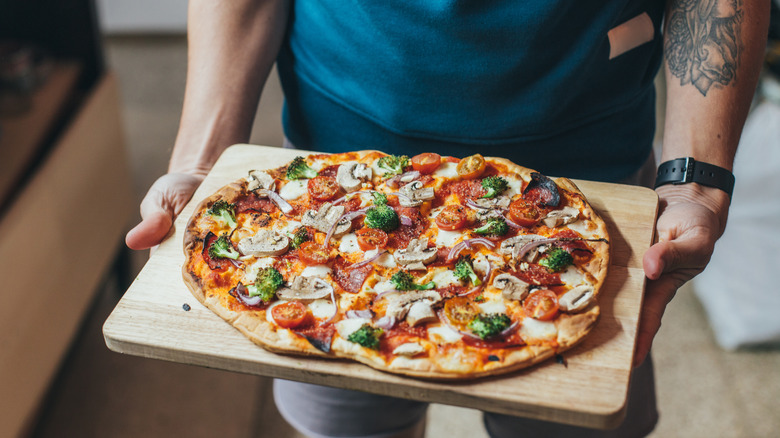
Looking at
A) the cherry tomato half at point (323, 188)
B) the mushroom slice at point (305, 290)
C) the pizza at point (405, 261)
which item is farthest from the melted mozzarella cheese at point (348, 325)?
the cherry tomato half at point (323, 188)

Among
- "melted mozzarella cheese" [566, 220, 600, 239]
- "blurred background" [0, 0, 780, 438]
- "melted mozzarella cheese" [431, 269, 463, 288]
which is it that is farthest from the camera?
"blurred background" [0, 0, 780, 438]

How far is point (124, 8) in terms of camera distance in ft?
24.7

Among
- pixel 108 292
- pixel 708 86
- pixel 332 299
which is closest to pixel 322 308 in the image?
pixel 332 299

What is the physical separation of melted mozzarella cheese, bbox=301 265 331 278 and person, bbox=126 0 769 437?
1.68 feet

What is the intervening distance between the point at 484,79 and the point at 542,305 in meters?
0.79

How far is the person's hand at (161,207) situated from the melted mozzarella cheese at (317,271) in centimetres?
51

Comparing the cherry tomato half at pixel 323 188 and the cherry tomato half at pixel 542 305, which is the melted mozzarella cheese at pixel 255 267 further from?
the cherry tomato half at pixel 542 305

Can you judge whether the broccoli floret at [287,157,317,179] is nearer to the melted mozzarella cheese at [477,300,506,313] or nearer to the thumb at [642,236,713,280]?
the melted mozzarella cheese at [477,300,506,313]

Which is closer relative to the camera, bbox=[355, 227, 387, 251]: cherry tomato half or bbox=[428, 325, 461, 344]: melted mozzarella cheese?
bbox=[428, 325, 461, 344]: melted mozzarella cheese

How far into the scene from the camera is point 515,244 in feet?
6.97

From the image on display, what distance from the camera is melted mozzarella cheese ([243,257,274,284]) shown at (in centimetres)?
206

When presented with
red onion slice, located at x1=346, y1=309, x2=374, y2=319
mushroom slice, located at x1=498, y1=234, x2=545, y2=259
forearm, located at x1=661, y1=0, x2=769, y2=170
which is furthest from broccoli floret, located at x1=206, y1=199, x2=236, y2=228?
forearm, located at x1=661, y1=0, x2=769, y2=170

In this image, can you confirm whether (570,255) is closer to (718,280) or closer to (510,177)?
(510,177)

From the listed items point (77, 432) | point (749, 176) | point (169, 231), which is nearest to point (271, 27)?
point (169, 231)
